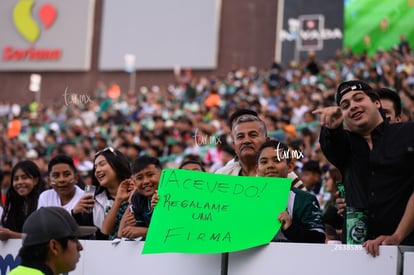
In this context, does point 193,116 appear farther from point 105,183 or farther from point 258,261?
point 258,261

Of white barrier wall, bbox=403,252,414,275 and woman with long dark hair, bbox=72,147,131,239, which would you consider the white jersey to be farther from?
white barrier wall, bbox=403,252,414,275

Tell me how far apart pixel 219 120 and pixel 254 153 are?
10.3m

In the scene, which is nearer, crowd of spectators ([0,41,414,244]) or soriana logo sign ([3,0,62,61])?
crowd of spectators ([0,41,414,244])

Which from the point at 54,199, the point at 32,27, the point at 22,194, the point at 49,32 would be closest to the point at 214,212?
the point at 54,199

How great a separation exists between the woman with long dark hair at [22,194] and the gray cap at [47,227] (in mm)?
3159

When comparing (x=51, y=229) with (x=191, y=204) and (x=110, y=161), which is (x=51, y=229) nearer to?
(x=191, y=204)

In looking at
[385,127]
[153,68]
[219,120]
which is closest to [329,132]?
[385,127]

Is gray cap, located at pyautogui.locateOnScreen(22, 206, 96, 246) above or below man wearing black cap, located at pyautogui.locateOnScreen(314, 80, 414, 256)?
below

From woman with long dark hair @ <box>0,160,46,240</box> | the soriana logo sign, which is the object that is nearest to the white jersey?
woman with long dark hair @ <box>0,160,46,240</box>

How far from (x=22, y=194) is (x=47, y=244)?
11.4 ft

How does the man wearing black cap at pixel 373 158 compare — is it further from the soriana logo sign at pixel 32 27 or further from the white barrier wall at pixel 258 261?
the soriana logo sign at pixel 32 27

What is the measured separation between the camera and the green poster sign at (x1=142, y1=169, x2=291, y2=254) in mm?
4496

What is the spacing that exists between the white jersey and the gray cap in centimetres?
277

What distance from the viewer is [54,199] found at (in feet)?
21.8
